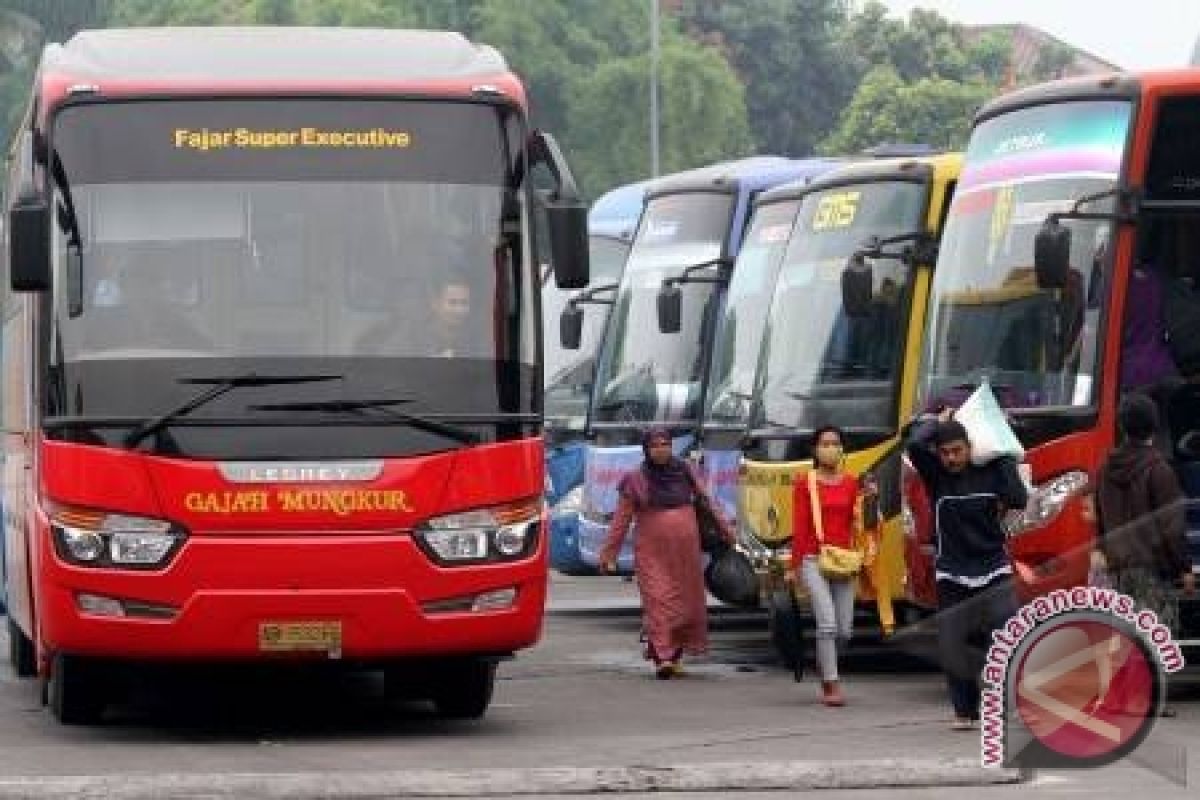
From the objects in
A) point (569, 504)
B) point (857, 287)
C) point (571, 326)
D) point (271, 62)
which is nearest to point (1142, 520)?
point (857, 287)

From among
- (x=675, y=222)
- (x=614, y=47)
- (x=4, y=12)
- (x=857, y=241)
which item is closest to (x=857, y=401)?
(x=857, y=241)

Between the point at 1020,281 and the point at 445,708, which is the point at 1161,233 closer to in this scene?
the point at 1020,281

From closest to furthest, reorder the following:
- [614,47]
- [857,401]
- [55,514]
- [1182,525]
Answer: [55,514]
[1182,525]
[857,401]
[614,47]

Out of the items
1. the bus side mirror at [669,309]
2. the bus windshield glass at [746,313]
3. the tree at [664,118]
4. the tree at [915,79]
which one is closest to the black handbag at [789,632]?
the bus windshield glass at [746,313]

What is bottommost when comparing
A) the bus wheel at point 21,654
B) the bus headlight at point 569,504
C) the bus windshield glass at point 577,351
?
the bus headlight at point 569,504

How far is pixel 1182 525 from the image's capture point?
15414 mm

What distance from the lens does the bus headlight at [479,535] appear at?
47.1ft

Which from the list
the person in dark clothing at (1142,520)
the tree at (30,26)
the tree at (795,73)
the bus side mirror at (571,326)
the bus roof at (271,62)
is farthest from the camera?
the tree at (30,26)

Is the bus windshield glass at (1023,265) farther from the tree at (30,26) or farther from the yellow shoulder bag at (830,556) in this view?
the tree at (30,26)

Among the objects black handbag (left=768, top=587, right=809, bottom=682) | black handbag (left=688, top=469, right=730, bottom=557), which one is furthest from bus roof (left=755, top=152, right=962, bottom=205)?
black handbag (left=768, top=587, right=809, bottom=682)

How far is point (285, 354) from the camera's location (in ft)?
47.6

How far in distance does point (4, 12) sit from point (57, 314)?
83.3 m

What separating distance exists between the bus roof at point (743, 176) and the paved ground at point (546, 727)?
4.27 metres
